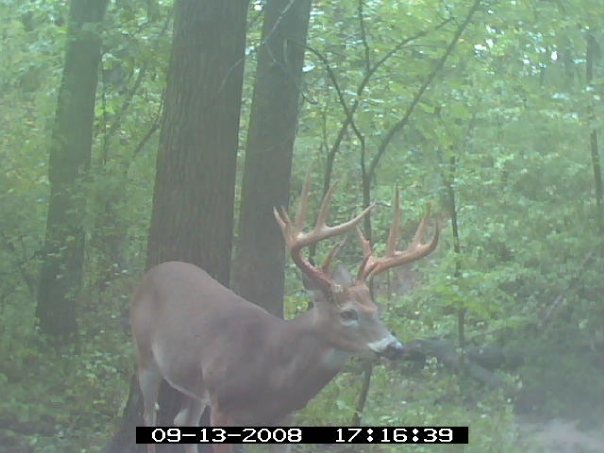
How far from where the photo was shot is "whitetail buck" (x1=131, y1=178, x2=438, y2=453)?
7422 mm

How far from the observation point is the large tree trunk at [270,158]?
1046cm

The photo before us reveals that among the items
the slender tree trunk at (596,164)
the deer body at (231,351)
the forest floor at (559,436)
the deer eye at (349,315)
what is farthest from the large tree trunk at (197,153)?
the slender tree trunk at (596,164)

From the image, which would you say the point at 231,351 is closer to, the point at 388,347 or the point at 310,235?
the point at 310,235

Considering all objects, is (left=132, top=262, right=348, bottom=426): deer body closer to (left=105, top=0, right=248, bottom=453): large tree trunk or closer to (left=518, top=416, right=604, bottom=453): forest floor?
(left=105, top=0, right=248, bottom=453): large tree trunk

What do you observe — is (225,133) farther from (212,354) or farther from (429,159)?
(429,159)

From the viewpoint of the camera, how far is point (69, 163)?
42.8 ft

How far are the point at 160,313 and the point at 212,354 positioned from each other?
87 centimetres

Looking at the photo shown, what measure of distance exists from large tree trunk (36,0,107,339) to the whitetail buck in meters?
4.53

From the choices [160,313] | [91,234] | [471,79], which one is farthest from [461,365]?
[160,313]
